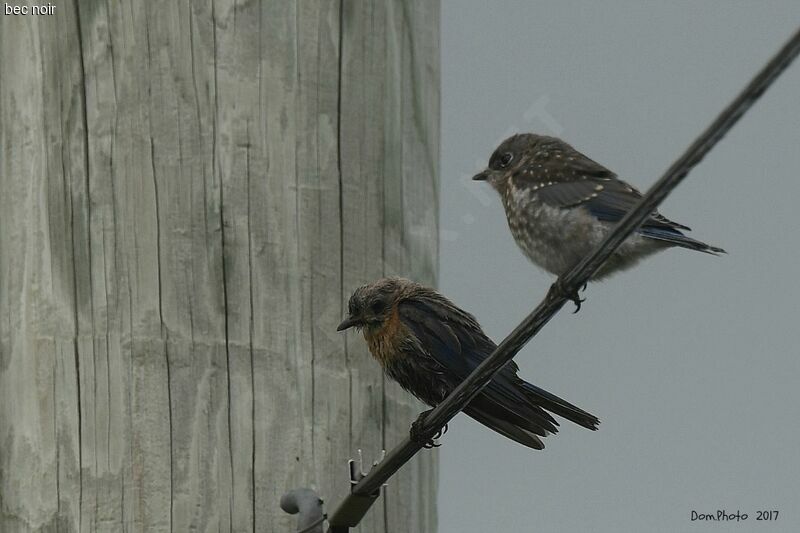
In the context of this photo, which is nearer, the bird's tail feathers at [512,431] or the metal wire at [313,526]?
the metal wire at [313,526]

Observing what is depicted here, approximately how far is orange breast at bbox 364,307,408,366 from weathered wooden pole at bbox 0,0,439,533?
4.7 inches

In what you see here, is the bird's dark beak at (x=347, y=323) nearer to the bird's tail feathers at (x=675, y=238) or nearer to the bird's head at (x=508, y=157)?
the bird's tail feathers at (x=675, y=238)

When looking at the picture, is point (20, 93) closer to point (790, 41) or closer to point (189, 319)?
point (189, 319)

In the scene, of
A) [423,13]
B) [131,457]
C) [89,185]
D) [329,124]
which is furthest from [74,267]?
[423,13]

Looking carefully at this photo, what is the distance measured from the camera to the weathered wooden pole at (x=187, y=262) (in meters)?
3.75

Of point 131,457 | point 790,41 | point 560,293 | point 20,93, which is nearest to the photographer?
point 790,41

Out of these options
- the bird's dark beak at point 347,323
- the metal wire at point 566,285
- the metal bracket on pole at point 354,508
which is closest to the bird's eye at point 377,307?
the bird's dark beak at point 347,323

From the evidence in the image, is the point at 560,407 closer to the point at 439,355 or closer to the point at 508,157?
the point at 439,355

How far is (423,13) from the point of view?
4.22 m

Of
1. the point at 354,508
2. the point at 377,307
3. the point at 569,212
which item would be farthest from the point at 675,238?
the point at 354,508

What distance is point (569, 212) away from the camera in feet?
15.2

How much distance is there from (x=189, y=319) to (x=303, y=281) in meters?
0.33

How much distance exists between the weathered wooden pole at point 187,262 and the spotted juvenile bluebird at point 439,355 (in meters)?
0.16

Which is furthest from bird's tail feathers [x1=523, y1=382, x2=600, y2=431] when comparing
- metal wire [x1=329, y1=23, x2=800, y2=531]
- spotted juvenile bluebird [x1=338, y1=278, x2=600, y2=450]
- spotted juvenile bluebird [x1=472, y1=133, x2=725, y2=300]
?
metal wire [x1=329, y1=23, x2=800, y2=531]
